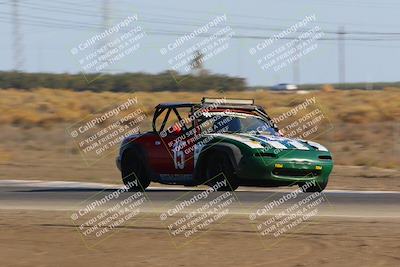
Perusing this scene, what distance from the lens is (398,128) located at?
3753 cm

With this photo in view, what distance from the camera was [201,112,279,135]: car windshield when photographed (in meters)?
17.0

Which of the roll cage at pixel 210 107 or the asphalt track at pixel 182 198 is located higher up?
the roll cage at pixel 210 107

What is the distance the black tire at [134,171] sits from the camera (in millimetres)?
17967

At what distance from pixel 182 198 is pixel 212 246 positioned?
551 centimetres

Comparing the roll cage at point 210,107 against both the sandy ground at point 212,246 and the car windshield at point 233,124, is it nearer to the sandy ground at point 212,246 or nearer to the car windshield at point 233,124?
the car windshield at point 233,124

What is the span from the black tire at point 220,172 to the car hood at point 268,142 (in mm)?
375

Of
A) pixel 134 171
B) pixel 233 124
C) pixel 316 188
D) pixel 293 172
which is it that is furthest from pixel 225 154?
pixel 134 171

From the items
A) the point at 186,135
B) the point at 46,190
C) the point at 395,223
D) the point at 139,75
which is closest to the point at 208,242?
the point at 395,223

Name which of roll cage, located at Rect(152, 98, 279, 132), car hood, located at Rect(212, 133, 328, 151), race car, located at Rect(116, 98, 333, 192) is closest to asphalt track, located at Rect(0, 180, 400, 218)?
race car, located at Rect(116, 98, 333, 192)

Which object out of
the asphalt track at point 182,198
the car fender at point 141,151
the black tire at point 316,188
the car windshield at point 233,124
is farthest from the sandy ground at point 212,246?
the car fender at point 141,151

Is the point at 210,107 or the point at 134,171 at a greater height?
the point at 210,107

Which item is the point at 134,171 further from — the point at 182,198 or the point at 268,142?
the point at 268,142

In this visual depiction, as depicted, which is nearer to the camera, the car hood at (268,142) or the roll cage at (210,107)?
the car hood at (268,142)

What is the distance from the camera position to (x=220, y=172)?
648 inches
